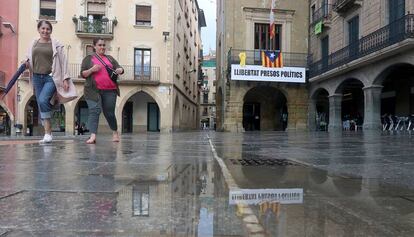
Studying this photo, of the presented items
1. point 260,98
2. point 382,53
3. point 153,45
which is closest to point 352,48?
point 382,53

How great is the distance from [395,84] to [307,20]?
8601 millimetres

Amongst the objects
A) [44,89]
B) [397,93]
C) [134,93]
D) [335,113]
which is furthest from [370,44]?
[44,89]

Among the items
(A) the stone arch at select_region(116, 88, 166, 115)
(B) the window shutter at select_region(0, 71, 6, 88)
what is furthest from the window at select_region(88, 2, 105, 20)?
(B) the window shutter at select_region(0, 71, 6, 88)

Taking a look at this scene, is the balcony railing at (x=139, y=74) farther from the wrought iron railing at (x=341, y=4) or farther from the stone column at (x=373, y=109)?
the stone column at (x=373, y=109)

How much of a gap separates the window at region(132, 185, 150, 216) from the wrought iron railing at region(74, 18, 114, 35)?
97.0ft

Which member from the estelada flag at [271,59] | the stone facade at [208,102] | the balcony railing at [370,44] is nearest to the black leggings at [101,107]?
the balcony railing at [370,44]

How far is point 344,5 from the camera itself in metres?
24.8

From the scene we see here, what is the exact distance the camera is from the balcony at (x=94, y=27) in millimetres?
31406

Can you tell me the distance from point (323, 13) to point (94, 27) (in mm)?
15473

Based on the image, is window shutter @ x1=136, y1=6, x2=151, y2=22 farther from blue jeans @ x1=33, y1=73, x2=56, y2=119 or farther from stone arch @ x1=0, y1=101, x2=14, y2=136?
blue jeans @ x1=33, y1=73, x2=56, y2=119

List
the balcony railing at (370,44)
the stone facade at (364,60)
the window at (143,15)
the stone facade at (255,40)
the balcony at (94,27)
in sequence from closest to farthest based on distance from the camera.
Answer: the balcony railing at (370,44) < the stone facade at (364,60) < the stone facade at (255,40) < the balcony at (94,27) < the window at (143,15)

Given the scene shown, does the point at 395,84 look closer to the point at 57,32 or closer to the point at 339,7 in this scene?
the point at 339,7

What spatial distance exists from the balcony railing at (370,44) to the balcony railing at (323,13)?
267cm

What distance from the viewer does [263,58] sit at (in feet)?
95.4
